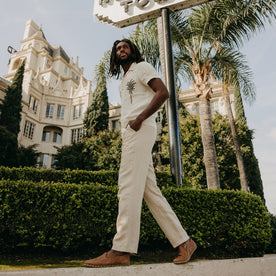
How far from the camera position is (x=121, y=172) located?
7.18ft

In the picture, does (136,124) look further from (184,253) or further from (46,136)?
(46,136)

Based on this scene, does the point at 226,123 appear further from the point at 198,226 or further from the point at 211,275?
the point at 211,275

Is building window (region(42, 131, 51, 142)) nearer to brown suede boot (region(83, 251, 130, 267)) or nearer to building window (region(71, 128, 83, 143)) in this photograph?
building window (region(71, 128, 83, 143))

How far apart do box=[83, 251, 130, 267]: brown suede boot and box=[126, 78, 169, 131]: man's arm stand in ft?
3.67

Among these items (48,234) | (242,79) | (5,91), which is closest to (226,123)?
(242,79)

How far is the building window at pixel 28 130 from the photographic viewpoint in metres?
29.4

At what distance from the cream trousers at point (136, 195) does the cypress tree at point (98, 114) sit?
24597 millimetres

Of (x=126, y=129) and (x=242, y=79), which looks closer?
(x=126, y=129)

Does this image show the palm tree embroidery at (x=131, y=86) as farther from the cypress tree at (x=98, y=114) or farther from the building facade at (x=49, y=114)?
the building facade at (x=49, y=114)

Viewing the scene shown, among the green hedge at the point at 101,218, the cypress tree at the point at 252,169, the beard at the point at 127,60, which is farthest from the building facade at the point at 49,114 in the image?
the beard at the point at 127,60

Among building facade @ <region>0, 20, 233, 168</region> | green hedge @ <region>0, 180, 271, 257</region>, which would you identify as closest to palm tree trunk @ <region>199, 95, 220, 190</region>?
green hedge @ <region>0, 180, 271, 257</region>

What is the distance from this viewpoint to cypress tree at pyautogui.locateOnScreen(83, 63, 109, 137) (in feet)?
87.6

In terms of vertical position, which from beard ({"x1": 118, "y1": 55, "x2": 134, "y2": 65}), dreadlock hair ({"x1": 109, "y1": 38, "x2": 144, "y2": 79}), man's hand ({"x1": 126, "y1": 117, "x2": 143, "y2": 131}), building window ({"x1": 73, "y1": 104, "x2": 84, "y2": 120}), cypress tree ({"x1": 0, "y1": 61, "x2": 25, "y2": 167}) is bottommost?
man's hand ({"x1": 126, "y1": 117, "x2": 143, "y2": 131})

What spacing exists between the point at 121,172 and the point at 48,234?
199cm
